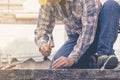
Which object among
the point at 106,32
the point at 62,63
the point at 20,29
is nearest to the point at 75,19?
the point at 106,32

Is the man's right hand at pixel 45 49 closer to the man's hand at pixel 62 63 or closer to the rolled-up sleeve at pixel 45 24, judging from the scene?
the rolled-up sleeve at pixel 45 24

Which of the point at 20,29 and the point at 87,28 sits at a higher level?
the point at 87,28

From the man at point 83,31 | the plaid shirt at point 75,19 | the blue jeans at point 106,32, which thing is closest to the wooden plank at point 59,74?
the man at point 83,31

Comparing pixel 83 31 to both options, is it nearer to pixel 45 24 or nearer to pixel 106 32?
pixel 106 32

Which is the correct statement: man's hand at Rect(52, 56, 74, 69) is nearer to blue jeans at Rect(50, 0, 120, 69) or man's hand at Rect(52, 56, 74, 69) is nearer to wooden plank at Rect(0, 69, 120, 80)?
blue jeans at Rect(50, 0, 120, 69)

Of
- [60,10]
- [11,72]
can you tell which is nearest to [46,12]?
[60,10]

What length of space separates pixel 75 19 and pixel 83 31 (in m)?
0.21

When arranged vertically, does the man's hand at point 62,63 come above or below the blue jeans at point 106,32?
below

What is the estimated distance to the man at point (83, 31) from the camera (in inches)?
72.6

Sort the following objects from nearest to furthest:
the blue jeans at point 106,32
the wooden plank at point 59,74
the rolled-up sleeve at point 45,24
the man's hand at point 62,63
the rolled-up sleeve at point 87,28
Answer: the wooden plank at point 59,74 < the man's hand at point 62,63 < the rolled-up sleeve at point 87,28 < the blue jeans at point 106,32 < the rolled-up sleeve at point 45,24

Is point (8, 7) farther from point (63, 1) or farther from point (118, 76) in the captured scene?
point (118, 76)

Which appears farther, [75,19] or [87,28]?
[75,19]

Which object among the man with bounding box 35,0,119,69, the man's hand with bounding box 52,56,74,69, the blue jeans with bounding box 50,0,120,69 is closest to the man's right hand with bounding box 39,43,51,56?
the man with bounding box 35,0,119,69

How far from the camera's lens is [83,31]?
6.17 feet
